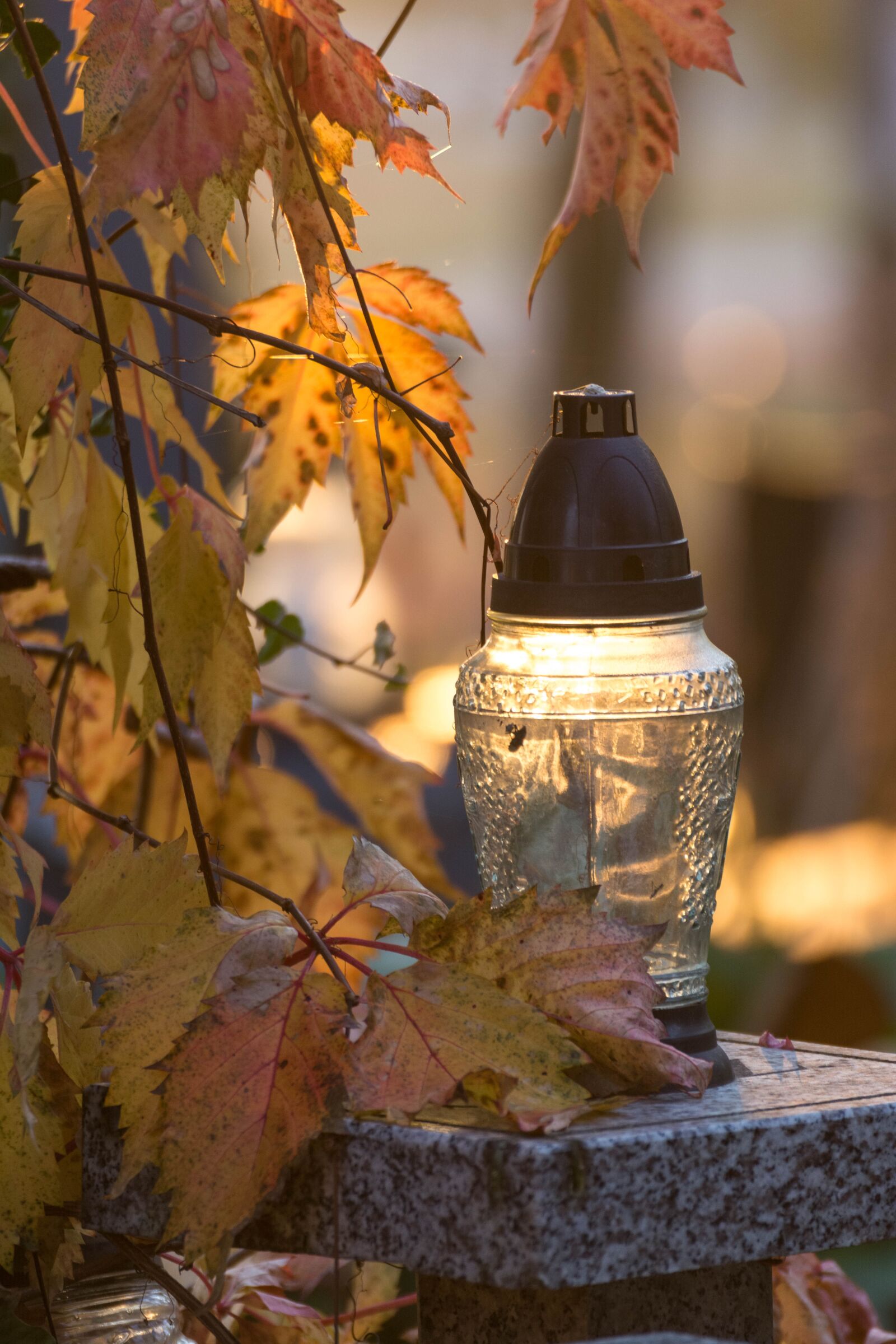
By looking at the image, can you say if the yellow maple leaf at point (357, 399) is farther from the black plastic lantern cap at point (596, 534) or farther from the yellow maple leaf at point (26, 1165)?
the yellow maple leaf at point (26, 1165)

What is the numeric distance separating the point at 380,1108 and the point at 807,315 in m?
2.88

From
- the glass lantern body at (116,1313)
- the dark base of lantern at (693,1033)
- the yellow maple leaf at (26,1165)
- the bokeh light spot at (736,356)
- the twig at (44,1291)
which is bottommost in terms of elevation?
the glass lantern body at (116,1313)

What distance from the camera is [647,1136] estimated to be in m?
0.51

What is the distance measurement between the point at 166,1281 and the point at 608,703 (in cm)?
33

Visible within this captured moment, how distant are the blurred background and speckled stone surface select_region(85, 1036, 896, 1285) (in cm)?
178

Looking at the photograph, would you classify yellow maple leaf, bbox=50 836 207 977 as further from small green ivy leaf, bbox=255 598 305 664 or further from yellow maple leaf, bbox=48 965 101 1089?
small green ivy leaf, bbox=255 598 305 664

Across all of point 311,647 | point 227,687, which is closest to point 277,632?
point 311,647

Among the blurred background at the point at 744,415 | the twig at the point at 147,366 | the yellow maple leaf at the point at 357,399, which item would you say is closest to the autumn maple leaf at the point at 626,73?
the yellow maple leaf at the point at 357,399

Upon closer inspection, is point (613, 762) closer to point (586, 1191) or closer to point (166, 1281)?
point (586, 1191)

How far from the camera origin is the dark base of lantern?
2.05ft

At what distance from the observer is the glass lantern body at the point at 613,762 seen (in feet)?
2.08

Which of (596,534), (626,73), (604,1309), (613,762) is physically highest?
(626,73)

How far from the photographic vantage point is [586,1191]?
0.49m

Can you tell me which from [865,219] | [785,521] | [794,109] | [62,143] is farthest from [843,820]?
[62,143]
